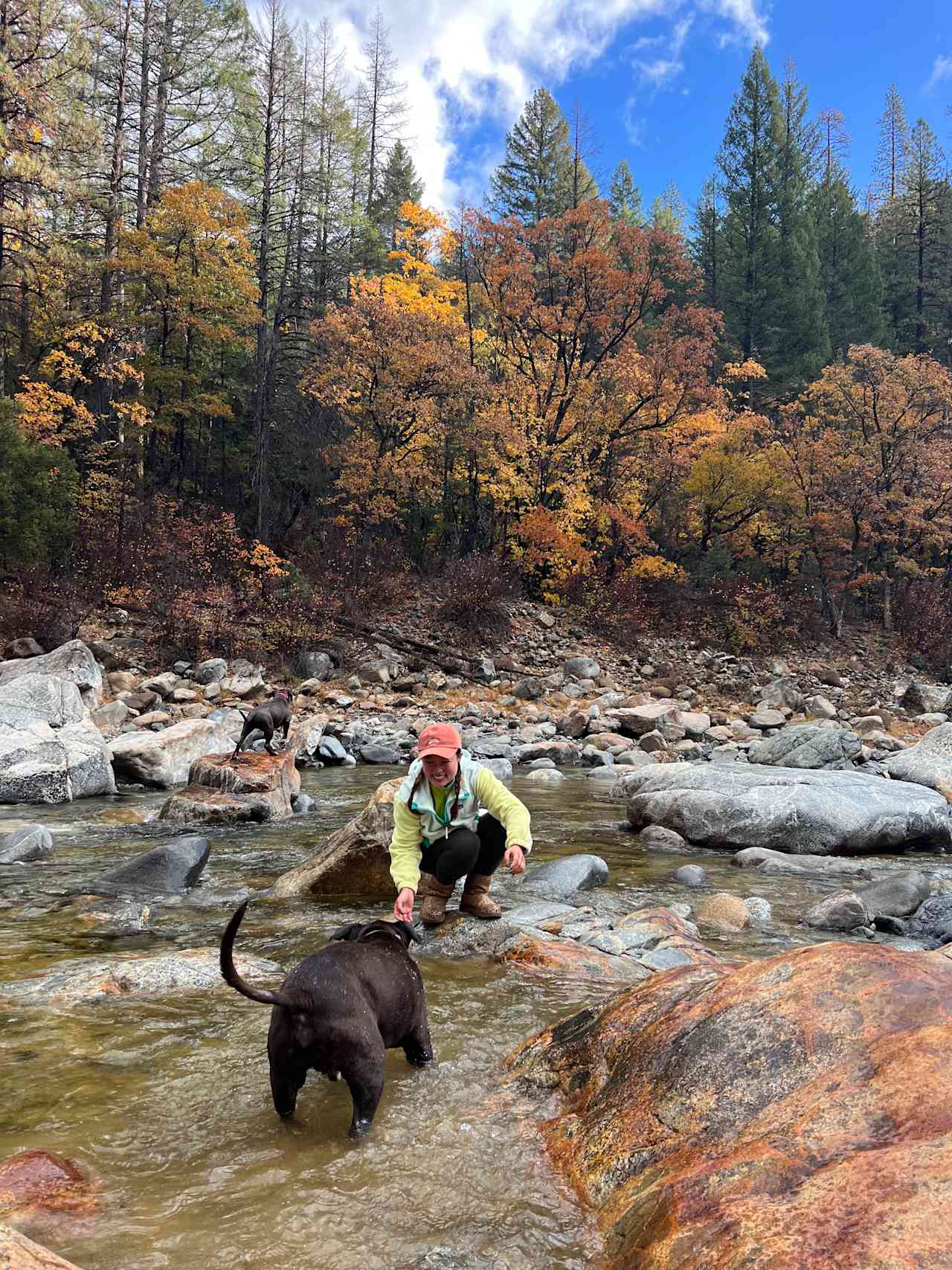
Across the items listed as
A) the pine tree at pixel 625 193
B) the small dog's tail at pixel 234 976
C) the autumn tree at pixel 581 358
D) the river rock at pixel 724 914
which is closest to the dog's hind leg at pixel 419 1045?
the small dog's tail at pixel 234 976

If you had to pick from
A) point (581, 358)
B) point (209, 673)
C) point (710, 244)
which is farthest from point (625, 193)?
point (209, 673)

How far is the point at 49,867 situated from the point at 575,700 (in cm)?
1499

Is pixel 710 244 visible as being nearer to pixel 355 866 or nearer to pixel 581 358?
pixel 581 358

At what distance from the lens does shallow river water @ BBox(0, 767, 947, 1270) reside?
219 cm

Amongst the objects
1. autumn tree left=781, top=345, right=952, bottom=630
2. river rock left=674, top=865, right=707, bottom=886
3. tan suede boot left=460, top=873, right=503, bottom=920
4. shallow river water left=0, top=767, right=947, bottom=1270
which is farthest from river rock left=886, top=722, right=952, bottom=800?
autumn tree left=781, top=345, right=952, bottom=630

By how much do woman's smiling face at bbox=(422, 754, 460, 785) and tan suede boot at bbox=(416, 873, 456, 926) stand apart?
105 centimetres

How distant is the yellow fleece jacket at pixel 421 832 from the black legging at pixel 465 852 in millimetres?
137

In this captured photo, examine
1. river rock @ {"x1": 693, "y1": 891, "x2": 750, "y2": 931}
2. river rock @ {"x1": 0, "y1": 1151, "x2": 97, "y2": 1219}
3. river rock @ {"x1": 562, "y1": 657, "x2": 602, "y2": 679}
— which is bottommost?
river rock @ {"x1": 693, "y1": 891, "x2": 750, "y2": 931}

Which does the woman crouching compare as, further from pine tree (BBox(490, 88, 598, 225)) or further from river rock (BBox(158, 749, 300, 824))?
pine tree (BBox(490, 88, 598, 225))

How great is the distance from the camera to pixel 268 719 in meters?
11.8

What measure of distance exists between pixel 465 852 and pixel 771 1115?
3.02 meters

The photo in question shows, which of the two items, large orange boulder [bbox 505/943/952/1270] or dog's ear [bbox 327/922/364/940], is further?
dog's ear [bbox 327/922/364/940]

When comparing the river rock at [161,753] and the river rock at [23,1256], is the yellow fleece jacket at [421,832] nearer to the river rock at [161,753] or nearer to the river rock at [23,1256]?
the river rock at [23,1256]

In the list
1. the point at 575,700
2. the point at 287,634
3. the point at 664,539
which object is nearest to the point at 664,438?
the point at 664,539
